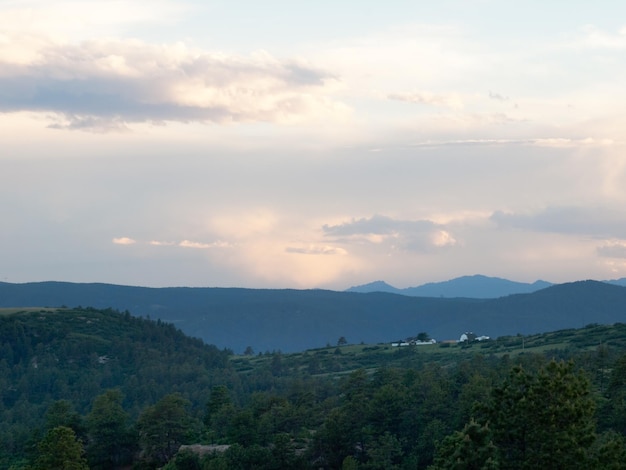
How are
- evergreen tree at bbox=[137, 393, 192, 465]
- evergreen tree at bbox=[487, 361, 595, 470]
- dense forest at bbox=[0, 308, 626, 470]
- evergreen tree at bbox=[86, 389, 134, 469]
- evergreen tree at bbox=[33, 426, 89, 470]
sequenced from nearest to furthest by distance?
evergreen tree at bbox=[487, 361, 595, 470]
dense forest at bbox=[0, 308, 626, 470]
evergreen tree at bbox=[33, 426, 89, 470]
evergreen tree at bbox=[137, 393, 192, 465]
evergreen tree at bbox=[86, 389, 134, 469]

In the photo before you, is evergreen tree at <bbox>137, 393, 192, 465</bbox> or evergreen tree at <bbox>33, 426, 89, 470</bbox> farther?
evergreen tree at <bbox>137, 393, 192, 465</bbox>

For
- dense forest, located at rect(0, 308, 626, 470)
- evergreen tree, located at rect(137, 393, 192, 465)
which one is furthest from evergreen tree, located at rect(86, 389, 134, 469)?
evergreen tree, located at rect(137, 393, 192, 465)

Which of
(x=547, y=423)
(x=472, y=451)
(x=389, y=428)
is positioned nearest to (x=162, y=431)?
(x=389, y=428)

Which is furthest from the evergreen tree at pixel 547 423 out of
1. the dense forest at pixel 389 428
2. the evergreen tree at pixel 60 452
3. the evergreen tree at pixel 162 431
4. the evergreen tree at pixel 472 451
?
the evergreen tree at pixel 162 431

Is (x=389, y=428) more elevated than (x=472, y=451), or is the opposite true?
(x=472, y=451)

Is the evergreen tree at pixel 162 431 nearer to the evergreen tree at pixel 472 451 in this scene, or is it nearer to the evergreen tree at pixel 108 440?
the evergreen tree at pixel 108 440

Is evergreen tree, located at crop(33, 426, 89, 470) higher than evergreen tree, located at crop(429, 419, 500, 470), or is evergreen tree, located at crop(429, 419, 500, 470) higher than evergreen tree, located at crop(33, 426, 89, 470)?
evergreen tree, located at crop(429, 419, 500, 470)

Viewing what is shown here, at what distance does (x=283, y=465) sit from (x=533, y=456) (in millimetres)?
40688

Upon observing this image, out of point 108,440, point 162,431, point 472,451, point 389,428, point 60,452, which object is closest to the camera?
point 472,451

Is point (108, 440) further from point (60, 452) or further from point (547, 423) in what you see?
point (547, 423)

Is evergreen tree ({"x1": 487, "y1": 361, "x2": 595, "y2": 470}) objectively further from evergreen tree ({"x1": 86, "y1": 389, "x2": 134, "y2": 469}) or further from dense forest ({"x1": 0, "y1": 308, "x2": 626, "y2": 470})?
evergreen tree ({"x1": 86, "y1": 389, "x2": 134, "y2": 469})

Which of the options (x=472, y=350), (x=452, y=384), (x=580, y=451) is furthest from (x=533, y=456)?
(x=472, y=350)

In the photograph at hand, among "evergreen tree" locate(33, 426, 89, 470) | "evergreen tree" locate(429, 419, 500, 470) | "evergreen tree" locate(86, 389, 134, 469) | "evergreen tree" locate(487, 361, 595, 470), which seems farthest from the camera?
"evergreen tree" locate(86, 389, 134, 469)

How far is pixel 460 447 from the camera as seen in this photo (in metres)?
54.9
